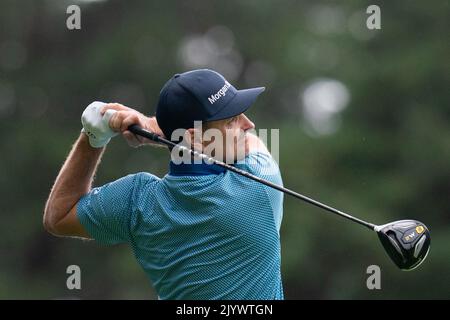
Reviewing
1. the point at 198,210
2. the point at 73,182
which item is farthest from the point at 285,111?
the point at 198,210

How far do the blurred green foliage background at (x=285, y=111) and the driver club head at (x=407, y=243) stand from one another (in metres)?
10.7

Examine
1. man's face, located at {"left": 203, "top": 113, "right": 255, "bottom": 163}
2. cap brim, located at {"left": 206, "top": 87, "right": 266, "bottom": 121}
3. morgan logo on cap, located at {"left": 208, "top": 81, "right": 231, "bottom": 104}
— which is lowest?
man's face, located at {"left": 203, "top": 113, "right": 255, "bottom": 163}

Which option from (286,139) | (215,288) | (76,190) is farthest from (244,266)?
(286,139)

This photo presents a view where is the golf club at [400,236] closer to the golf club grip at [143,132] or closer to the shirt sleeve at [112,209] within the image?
the golf club grip at [143,132]

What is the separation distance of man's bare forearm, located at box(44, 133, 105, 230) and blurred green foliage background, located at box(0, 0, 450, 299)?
35.0ft

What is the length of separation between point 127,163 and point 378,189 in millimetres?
3638

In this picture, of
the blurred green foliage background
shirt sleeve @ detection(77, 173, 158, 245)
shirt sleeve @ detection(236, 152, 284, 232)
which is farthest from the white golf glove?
the blurred green foliage background

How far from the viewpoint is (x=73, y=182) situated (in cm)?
506

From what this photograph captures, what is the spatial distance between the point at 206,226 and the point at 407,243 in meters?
0.82

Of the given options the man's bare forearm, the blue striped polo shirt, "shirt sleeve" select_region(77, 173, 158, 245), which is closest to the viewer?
the blue striped polo shirt

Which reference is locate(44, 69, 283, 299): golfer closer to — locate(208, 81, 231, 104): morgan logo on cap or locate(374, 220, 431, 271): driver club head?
locate(208, 81, 231, 104): morgan logo on cap

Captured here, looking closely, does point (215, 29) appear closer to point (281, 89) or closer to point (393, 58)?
point (281, 89)

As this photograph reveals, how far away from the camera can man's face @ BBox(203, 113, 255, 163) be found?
490cm

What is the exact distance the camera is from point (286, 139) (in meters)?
16.2
